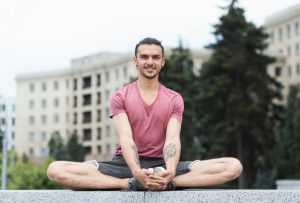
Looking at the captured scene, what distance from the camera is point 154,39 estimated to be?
637cm

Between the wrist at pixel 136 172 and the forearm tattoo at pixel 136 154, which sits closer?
the wrist at pixel 136 172

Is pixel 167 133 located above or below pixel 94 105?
below

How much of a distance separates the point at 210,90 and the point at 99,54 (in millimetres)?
43809

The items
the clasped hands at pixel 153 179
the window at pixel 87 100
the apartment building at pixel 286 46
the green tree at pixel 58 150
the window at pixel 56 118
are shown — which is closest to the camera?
the clasped hands at pixel 153 179

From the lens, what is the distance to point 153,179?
18.7 feet

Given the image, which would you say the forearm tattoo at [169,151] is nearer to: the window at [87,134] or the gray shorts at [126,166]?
the gray shorts at [126,166]

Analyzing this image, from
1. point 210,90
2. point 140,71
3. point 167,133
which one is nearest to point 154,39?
point 140,71

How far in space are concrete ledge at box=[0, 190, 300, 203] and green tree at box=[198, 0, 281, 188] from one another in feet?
103

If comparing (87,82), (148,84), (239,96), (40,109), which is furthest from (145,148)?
(40,109)

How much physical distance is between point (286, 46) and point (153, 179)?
7204cm

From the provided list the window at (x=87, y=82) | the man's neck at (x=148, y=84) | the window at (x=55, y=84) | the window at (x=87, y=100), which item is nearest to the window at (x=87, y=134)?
the window at (x=87, y=100)

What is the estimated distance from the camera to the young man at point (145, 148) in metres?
6.00

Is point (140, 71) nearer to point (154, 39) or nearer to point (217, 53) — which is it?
point (154, 39)

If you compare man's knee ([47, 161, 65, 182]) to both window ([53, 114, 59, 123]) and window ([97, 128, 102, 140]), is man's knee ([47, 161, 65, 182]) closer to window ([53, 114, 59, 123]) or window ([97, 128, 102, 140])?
window ([97, 128, 102, 140])
